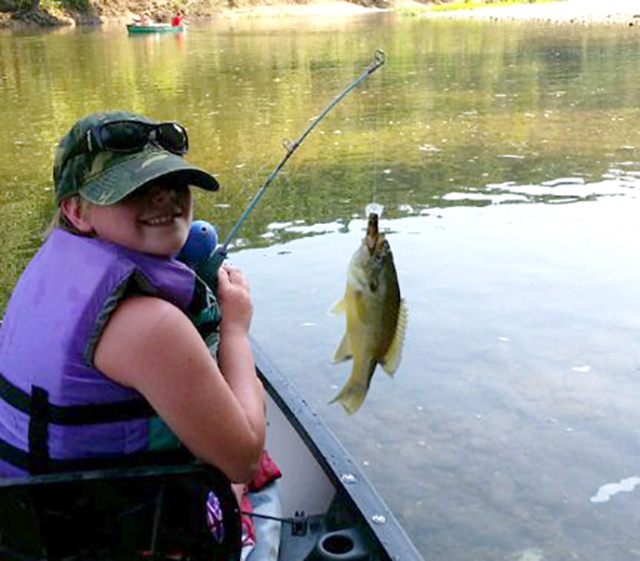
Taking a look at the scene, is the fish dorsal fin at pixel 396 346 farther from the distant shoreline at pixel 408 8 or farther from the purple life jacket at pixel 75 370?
the distant shoreline at pixel 408 8

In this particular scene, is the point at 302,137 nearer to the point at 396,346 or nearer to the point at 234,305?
the point at 396,346

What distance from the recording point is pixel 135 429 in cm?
229

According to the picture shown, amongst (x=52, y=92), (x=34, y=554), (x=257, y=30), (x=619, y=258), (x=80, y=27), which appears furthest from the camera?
(x=80, y=27)

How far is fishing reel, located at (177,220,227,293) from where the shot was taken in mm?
2893

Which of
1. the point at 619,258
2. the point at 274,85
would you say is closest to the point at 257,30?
the point at 274,85

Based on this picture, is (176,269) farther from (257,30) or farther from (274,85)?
(257,30)

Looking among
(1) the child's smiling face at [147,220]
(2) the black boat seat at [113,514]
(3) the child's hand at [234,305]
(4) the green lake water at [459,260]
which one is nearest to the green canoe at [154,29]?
(4) the green lake water at [459,260]

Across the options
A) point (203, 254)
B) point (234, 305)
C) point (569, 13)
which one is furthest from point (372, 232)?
point (569, 13)

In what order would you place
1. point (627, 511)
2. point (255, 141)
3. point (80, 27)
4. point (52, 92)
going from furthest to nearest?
point (80, 27), point (52, 92), point (255, 141), point (627, 511)

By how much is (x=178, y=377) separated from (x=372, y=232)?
34.3 inches

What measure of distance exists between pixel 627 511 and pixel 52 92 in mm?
19816

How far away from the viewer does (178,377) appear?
213cm

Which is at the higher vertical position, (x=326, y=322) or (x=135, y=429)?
(x=135, y=429)

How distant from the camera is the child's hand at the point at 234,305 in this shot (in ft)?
8.73
